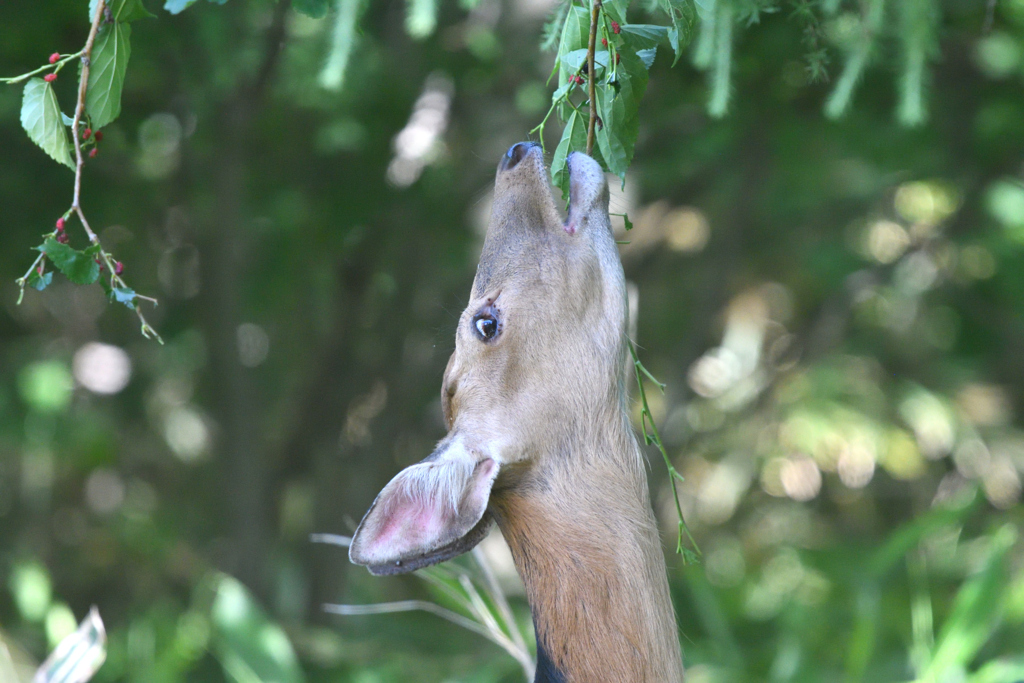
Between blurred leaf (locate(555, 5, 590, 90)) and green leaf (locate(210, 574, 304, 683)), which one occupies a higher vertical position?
blurred leaf (locate(555, 5, 590, 90))

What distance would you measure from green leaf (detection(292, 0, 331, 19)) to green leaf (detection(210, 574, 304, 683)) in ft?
11.0

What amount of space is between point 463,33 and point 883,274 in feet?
10.6

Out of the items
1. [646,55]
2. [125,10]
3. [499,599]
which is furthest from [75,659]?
[646,55]

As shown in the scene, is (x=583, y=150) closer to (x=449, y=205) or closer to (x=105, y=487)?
(x=449, y=205)

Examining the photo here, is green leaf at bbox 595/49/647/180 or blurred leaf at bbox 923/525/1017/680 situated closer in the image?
green leaf at bbox 595/49/647/180

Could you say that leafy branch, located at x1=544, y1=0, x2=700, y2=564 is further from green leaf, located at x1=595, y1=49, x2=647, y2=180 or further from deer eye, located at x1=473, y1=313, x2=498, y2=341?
deer eye, located at x1=473, y1=313, x2=498, y2=341

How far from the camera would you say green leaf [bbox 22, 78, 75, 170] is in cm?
198

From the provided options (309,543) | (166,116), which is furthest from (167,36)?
(309,543)

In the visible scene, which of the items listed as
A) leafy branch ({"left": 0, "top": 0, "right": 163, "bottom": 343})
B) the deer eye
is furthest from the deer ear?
leafy branch ({"left": 0, "top": 0, "right": 163, "bottom": 343})

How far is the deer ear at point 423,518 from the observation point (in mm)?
2143

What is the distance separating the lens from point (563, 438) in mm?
2463

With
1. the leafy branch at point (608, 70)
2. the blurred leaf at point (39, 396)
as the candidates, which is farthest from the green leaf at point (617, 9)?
the blurred leaf at point (39, 396)

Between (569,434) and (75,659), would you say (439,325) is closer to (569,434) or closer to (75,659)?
(75,659)

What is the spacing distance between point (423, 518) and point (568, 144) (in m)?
0.97
